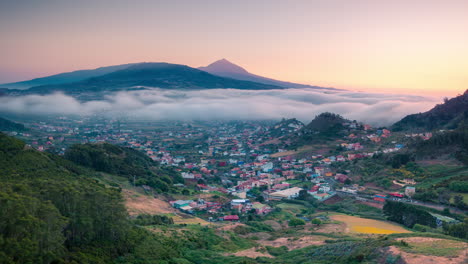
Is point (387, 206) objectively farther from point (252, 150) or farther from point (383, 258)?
point (252, 150)

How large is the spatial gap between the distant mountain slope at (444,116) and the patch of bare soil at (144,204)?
5430 cm

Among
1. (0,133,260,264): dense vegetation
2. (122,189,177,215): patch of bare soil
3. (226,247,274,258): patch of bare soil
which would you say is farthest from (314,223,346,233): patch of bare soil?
(122,189,177,215): patch of bare soil

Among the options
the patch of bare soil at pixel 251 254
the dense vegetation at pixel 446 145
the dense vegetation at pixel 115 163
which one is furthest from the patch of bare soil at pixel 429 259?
the dense vegetation at pixel 446 145

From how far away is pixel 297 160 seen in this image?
6216cm

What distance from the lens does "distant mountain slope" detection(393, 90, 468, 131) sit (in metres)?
64.2

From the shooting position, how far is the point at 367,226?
28438 mm

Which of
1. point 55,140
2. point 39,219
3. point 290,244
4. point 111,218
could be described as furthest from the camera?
point 55,140

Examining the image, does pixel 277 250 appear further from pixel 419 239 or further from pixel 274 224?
pixel 274 224

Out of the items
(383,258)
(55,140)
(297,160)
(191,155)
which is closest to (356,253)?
(383,258)

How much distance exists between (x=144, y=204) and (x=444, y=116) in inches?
2472

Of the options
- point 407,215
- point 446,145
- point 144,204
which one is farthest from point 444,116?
point 144,204

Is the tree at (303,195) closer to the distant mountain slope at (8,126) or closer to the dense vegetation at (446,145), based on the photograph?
the dense vegetation at (446,145)

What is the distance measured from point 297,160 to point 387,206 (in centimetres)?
3099

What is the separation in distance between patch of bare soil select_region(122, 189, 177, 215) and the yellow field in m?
14.8
